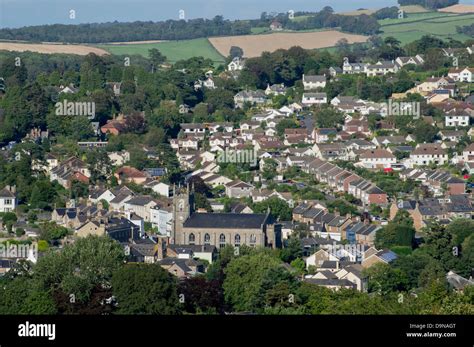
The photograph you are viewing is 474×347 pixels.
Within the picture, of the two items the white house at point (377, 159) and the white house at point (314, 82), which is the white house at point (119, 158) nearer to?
the white house at point (377, 159)

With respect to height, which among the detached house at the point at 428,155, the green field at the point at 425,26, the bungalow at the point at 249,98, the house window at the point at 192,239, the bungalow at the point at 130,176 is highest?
the green field at the point at 425,26

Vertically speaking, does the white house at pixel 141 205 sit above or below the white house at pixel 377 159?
below

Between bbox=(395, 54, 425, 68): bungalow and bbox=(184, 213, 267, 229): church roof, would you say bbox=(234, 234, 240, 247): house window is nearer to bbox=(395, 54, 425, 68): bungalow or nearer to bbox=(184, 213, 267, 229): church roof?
bbox=(184, 213, 267, 229): church roof

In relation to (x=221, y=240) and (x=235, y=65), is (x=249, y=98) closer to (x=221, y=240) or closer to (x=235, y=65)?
(x=235, y=65)

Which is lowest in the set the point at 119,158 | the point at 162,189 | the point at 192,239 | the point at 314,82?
the point at 192,239

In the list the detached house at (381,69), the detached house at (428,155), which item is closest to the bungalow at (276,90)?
the detached house at (381,69)

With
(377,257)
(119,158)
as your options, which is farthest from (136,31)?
(377,257)

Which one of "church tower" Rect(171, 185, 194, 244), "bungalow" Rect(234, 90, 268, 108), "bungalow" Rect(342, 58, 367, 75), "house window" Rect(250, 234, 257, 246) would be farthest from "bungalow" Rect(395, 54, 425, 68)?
"house window" Rect(250, 234, 257, 246)
